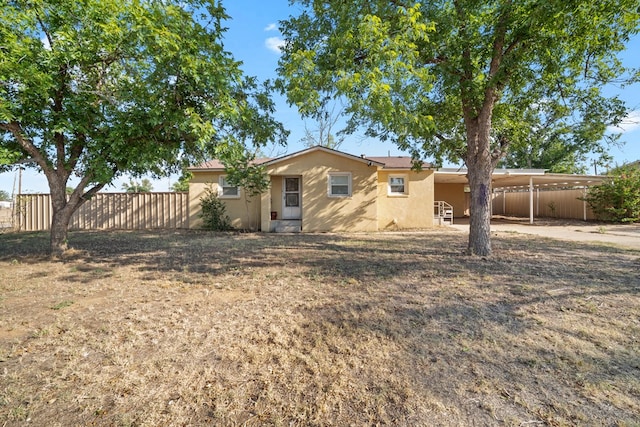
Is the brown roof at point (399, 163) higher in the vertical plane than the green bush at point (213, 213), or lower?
higher

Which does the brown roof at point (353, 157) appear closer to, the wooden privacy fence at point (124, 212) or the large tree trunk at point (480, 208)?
the wooden privacy fence at point (124, 212)

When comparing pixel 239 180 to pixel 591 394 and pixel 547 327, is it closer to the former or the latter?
pixel 547 327

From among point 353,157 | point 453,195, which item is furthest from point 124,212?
point 453,195

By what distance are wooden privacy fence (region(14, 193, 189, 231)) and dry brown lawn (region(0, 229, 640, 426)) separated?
809 centimetres

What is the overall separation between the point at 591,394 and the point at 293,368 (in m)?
2.28

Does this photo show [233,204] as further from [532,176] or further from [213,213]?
[532,176]

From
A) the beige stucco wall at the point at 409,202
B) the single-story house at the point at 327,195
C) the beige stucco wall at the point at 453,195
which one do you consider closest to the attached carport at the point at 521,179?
the beige stucco wall at the point at 453,195

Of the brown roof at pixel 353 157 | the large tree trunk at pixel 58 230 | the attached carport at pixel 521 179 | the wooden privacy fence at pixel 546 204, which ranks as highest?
the brown roof at pixel 353 157

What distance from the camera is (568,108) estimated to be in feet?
24.6

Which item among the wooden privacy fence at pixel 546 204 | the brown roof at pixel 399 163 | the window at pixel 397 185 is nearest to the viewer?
the brown roof at pixel 399 163

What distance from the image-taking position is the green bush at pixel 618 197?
15.7m

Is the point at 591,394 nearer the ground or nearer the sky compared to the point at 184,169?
nearer the ground

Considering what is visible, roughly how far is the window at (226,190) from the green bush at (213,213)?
46cm

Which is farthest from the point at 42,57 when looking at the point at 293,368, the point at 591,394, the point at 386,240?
the point at 386,240
